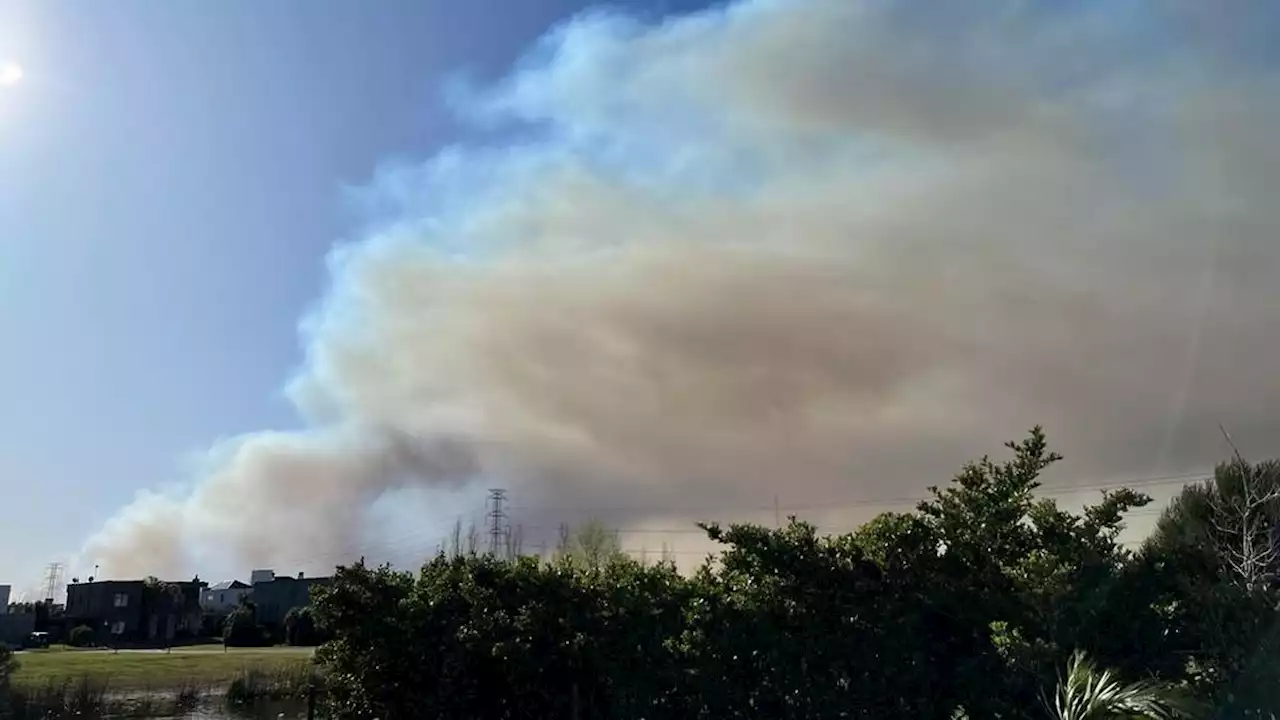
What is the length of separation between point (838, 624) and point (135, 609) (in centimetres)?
8567

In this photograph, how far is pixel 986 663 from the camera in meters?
10.9

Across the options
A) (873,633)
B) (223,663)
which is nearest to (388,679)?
(873,633)

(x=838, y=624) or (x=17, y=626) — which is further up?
(x=17, y=626)

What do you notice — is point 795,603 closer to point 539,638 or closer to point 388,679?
point 539,638

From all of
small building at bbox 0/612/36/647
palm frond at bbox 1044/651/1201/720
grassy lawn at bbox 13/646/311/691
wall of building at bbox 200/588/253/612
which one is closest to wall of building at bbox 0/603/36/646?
small building at bbox 0/612/36/647

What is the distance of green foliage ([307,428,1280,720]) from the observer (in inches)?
407

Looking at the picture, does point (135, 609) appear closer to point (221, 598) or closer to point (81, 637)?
point (221, 598)

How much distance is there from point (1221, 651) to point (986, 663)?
7.86 ft

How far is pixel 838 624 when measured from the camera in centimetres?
1151

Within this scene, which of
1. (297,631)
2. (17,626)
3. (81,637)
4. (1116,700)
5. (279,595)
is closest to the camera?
(1116,700)

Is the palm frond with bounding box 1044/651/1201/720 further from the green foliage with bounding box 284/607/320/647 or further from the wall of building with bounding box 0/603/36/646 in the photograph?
the wall of building with bounding box 0/603/36/646

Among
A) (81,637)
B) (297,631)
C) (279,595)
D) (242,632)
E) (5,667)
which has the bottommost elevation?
(5,667)

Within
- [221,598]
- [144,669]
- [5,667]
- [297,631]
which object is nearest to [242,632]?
[297,631]

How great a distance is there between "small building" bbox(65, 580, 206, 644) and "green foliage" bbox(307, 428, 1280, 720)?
7695cm
